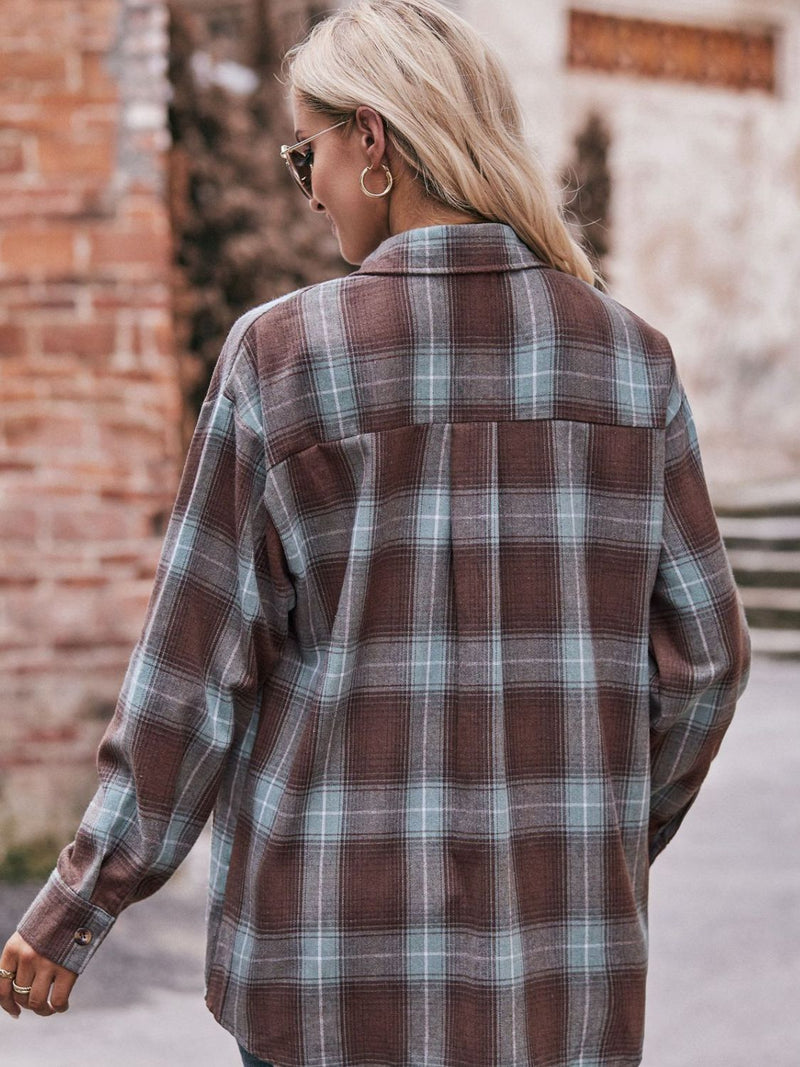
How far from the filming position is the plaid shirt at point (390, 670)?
1.31 meters

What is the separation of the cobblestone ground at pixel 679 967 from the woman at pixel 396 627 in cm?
154

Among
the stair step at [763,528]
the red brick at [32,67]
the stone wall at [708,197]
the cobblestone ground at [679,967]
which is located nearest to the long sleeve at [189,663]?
the cobblestone ground at [679,967]

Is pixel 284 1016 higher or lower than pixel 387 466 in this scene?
lower

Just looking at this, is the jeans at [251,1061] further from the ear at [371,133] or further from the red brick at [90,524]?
the red brick at [90,524]

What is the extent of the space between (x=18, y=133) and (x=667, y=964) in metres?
2.61

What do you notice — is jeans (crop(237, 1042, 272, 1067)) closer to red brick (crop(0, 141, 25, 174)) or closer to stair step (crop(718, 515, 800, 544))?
red brick (crop(0, 141, 25, 174))

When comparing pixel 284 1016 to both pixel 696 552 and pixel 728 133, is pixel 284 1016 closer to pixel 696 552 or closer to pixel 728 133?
pixel 696 552

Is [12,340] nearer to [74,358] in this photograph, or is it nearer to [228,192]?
[74,358]

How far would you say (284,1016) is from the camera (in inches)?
53.0

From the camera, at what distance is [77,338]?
10.8 feet

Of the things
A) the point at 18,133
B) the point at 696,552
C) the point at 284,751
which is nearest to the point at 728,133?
the point at 18,133

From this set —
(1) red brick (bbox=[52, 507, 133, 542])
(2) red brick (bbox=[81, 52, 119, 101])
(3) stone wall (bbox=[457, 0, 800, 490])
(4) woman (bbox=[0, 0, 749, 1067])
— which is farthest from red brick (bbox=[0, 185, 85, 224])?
(4) woman (bbox=[0, 0, 749, 1067])

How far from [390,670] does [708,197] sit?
13.7 feet

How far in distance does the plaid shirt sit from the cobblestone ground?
60.6 inches
